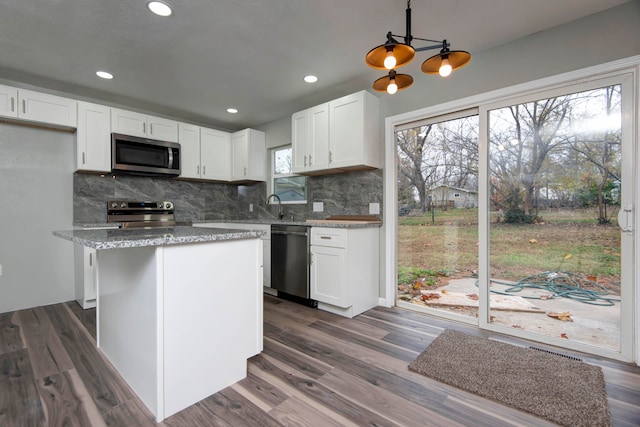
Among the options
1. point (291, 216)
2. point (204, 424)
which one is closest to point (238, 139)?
point (291, 216)

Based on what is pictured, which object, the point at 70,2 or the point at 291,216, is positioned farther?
the point at 291,216

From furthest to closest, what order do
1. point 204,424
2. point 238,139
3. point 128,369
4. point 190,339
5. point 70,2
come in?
point 238,139, point 70,2, point 128,369, point 190,339, point 204,424

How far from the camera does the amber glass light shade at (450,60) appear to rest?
62.3 inches

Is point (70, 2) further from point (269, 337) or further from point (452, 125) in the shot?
point (452, 125)

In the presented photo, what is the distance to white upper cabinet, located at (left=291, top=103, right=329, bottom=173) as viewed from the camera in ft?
10.8

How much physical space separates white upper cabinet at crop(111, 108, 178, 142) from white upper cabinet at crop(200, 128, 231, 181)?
42 centimetres

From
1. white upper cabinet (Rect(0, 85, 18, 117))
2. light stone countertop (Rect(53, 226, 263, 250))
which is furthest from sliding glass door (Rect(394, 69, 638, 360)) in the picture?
white upper cabinet (Rect(0, 85, 18, 117))

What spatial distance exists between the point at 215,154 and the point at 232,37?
233 cm

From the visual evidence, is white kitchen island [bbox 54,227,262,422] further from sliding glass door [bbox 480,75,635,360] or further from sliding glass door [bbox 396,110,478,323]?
sliding glass door [bbox 480,75,635,360]

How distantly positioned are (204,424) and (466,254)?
7.98 feet

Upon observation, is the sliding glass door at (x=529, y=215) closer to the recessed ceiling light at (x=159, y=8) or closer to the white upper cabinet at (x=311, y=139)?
the white upper cabinet at (x=311, y=139)

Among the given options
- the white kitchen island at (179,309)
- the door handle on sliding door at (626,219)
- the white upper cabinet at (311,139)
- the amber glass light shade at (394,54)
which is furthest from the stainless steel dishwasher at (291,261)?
the door handle on sliding door at (626,219)

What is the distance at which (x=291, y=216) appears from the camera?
4152mm

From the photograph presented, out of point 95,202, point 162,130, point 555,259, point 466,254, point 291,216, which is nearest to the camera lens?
point 555,259
